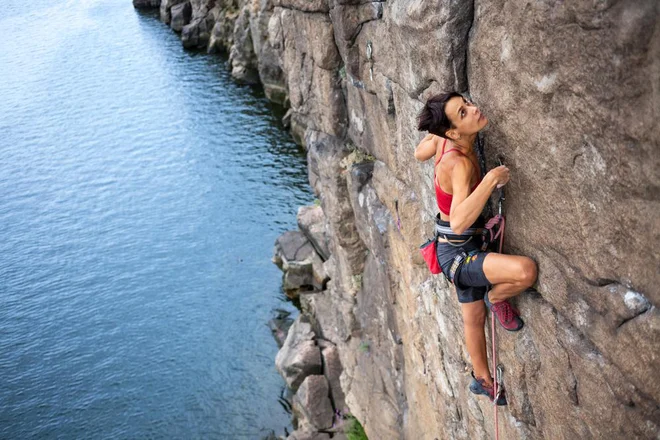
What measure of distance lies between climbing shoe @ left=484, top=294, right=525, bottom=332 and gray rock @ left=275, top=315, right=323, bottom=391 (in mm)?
14729

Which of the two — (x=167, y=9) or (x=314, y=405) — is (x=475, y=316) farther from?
(x=167, y=9)

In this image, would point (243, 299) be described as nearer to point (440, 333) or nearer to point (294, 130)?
point (294, 130)

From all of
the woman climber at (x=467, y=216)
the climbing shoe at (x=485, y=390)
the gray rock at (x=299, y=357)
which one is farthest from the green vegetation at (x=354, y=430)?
the woman climber at (x=467, y=216)

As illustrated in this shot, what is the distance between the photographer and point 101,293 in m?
27.0

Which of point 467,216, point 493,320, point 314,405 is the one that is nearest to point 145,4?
point 314,405

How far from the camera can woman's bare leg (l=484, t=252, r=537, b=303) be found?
561cm

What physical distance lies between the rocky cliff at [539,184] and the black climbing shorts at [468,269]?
34cm

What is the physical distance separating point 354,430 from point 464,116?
1322 cm

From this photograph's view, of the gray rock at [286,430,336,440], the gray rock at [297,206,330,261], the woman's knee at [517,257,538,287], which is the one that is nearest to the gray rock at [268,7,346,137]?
the woman's knee at [517,257,538,287]

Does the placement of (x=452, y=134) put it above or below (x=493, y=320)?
above

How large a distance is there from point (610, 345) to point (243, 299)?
2165 cm

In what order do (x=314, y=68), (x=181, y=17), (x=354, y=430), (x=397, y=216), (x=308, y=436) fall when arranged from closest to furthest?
(x=397, y=216)
(x=314, y=68)
(x=354, y=430)
(x=308, y=436)
(x=181, y=17)

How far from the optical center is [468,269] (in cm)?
598

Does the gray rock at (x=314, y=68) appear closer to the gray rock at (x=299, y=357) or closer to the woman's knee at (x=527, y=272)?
the woman's knee at (x=527, y=272)
